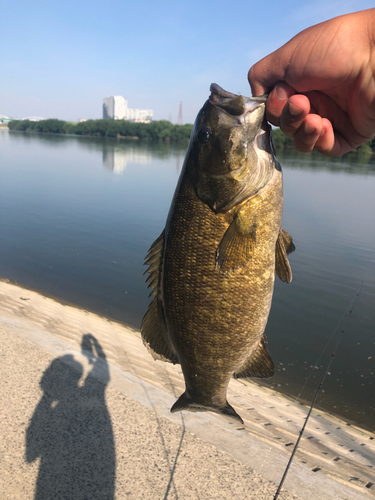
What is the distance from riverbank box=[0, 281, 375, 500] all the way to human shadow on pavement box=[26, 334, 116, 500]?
0.01m

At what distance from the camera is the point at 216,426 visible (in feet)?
15.4

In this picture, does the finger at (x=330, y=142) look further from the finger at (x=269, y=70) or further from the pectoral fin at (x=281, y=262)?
the pectoral fin at (x=281, y=262)

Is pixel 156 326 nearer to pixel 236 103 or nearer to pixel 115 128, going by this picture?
pixel 236 103

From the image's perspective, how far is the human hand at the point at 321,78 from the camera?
1.94m

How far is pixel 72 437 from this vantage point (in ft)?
14.2

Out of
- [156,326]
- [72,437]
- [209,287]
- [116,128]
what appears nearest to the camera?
[209,287]

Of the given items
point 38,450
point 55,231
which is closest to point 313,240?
point 55,231

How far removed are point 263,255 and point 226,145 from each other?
70cm

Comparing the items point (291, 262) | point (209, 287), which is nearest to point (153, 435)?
point (209, 287)

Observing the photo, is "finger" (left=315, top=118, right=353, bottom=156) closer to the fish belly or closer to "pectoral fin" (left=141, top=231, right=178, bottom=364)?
the fish belly

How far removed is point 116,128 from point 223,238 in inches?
4579

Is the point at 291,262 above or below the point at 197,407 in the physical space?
below

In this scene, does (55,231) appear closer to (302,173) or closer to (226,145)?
(226,145)

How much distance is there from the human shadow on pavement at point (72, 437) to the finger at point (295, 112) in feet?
12.8
